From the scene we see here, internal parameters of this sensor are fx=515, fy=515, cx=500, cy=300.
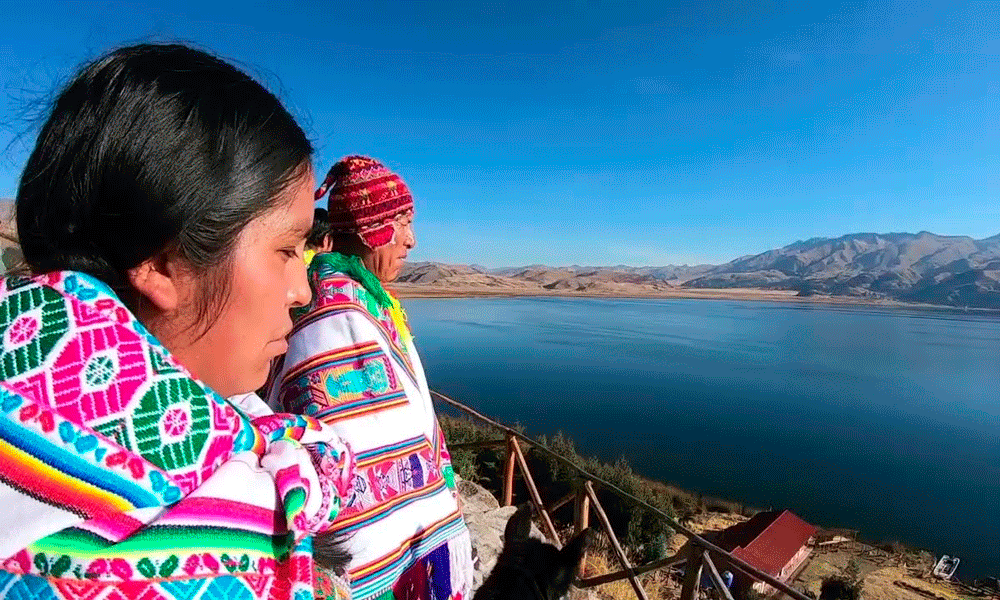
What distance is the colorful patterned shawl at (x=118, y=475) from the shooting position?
495 millimetres

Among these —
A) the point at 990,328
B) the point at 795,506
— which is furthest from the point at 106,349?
the point at 990,328

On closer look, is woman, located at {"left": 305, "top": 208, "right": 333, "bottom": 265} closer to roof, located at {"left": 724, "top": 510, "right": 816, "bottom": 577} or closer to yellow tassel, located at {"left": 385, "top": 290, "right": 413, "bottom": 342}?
yellow tassel, located at {"left": 385, "top": 290, "right": 413, "bottom": 342}

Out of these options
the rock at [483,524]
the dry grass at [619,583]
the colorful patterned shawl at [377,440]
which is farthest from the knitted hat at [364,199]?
the dry grass at [619,583]

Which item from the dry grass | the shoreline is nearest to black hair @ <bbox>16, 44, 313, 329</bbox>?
the dry grass

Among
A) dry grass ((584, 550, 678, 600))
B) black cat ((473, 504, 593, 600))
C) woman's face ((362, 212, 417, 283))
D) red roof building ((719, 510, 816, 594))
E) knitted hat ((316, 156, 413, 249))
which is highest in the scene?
knitted hat ((316, 156, 413, 249))

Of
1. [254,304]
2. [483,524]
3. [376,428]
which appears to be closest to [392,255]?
[376,428]

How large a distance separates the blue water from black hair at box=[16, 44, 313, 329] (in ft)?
77.5

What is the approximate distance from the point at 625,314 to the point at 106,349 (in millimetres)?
80063

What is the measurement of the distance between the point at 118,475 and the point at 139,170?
0.36 metres

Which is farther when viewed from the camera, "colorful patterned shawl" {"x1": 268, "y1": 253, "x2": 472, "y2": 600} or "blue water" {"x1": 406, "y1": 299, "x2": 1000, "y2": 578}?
"blue water" {"x1": 406, "y1": 299, "x2": 1000, "y2": 578}

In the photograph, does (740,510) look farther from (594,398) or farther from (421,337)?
(421,337)

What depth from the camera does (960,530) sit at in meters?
20.5

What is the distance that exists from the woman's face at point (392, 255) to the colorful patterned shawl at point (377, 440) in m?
0.28

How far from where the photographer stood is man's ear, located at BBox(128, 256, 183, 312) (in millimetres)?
684
